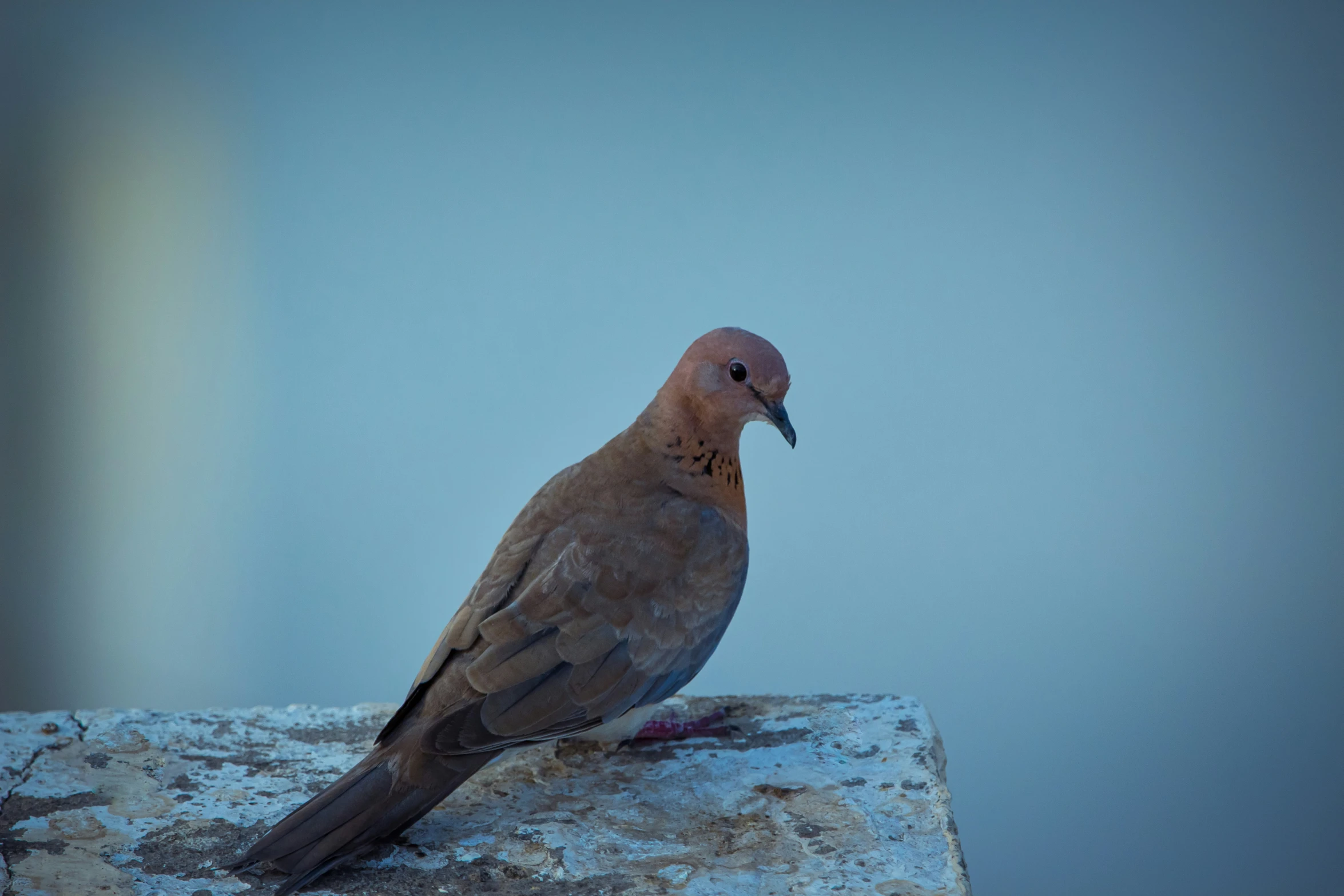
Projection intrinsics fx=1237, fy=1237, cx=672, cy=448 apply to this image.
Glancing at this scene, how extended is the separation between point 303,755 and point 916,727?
1.22 m

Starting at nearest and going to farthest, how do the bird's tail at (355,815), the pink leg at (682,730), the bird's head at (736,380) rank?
1. the bird's tail at (355,815)
2. the bird's head at (736,380)
3. the pink leg at (682,730)

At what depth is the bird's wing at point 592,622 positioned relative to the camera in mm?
2004

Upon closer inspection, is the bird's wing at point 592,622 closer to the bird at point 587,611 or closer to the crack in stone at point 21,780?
the bird at point 587,611

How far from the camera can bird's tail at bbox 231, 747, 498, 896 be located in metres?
1.84

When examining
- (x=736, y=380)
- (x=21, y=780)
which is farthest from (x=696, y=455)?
(x=21, y=780)

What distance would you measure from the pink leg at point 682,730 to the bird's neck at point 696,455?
0.44 m

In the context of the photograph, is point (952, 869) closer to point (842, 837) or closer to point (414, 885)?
point (842, 837)

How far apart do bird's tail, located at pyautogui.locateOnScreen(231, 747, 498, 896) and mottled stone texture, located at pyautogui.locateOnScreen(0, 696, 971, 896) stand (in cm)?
6

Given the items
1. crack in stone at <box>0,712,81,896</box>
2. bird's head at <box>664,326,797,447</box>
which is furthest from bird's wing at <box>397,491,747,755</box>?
crack in stone at <box>0,712,81,896</box>

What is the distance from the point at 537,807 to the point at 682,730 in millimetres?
422

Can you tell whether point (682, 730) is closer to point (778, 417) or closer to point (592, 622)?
point (592, 622)

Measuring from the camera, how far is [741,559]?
7.62 feet

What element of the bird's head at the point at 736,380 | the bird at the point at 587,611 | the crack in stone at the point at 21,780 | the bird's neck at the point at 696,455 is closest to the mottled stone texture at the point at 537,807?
the crack in stone at the point at 21,780

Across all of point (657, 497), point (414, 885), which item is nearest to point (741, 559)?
point (657, 497)
